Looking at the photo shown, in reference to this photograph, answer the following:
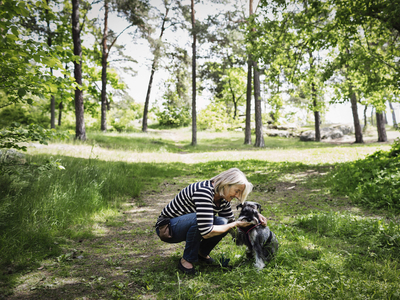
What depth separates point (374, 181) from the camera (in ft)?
21.1

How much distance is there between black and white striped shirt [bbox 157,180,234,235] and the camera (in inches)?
124

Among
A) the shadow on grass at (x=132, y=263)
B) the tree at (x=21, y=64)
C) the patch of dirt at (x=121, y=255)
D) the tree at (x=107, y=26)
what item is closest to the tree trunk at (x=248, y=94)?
the tree at (x=107, y=26)

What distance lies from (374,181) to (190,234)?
5592mm

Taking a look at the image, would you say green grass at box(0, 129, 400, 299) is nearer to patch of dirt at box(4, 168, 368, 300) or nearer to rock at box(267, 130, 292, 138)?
patch of dirt at box(4, 168, 368, 300)

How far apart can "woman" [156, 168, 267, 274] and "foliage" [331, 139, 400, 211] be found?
3949 millimetres

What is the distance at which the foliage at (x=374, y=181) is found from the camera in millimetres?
5590

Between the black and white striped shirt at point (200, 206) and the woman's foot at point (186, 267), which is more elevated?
the black and white striped shirt at point (200, 206)

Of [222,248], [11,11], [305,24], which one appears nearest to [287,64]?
[305,24]

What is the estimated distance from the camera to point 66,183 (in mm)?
5855

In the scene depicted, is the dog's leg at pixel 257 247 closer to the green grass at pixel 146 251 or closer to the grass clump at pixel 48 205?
the green grass at pixel 146 251

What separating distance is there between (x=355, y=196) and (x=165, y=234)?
5218 mm

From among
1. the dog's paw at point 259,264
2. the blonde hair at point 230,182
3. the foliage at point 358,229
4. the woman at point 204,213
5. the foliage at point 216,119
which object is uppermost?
the foliage at point 216,119

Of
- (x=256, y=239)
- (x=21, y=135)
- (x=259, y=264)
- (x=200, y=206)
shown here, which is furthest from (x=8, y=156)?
(x=259, y=264)

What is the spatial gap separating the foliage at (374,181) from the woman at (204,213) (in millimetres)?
3949
